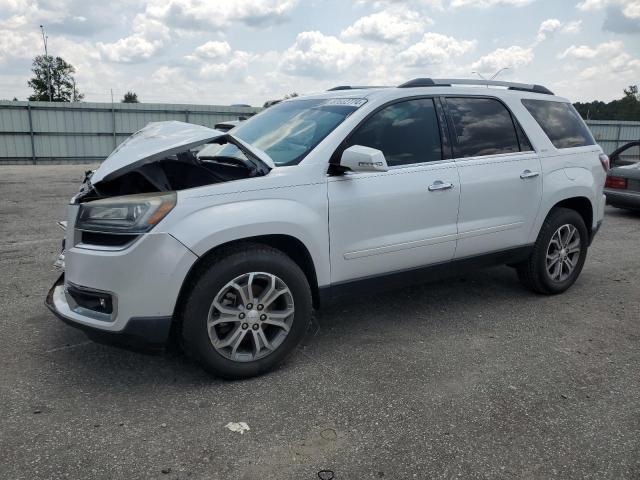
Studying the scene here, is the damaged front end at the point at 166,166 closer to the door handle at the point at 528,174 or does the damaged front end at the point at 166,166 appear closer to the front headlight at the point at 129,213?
the front headlight at the point at 129,213

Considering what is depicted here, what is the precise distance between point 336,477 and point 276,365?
1.07m

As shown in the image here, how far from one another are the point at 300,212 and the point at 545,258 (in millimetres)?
2603

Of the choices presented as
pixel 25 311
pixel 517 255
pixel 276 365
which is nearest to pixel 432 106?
pixel 517 255

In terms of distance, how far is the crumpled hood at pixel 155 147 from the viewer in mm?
3023

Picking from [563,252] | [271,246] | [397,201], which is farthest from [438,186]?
[563,252]

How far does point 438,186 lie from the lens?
12.6 ft

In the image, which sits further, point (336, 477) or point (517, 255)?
point (517, 255)

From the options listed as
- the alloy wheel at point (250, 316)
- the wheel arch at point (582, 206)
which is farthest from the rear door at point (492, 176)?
the alloy wheel at point (250, 316)

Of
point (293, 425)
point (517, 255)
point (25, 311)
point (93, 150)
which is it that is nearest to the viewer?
point (293, 425)

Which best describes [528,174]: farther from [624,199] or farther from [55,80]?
[55,80]

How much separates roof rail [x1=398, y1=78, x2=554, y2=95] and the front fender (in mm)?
1339

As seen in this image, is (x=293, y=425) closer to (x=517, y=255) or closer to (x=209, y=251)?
(x=209, y=251)

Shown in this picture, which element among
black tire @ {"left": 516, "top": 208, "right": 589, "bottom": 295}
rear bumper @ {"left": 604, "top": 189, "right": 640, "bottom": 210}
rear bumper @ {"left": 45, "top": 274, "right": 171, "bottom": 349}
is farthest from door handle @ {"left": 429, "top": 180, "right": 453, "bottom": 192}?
rear bumper @ {"left": 604, "top": 189, "right": 640, "bottom": 210}

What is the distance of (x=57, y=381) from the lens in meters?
3.20
